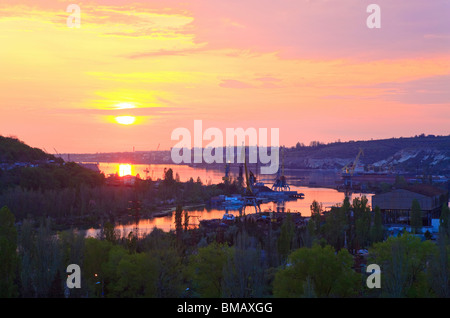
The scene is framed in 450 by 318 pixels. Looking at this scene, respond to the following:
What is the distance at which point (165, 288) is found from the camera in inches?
255

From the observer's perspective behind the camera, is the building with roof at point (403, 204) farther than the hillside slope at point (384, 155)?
No

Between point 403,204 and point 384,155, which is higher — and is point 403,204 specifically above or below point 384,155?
below

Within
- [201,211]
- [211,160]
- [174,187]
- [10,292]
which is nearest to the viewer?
[10,292]

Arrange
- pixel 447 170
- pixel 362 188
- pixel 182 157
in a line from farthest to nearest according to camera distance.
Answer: pixel 182 157 < pixel 447 170 < pixel 362 188

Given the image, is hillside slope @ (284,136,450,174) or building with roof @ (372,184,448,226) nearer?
building with roof @ (372,184,448,226)

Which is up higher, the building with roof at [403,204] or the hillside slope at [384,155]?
the hillside slope at [384,155]

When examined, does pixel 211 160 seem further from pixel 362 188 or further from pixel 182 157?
pixel 362 188

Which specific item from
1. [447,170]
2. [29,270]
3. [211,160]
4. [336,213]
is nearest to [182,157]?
[211,160]

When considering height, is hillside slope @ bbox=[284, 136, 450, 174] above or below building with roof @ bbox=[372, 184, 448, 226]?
above

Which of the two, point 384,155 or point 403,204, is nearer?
point 403,204

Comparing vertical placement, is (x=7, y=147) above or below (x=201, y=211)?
above
